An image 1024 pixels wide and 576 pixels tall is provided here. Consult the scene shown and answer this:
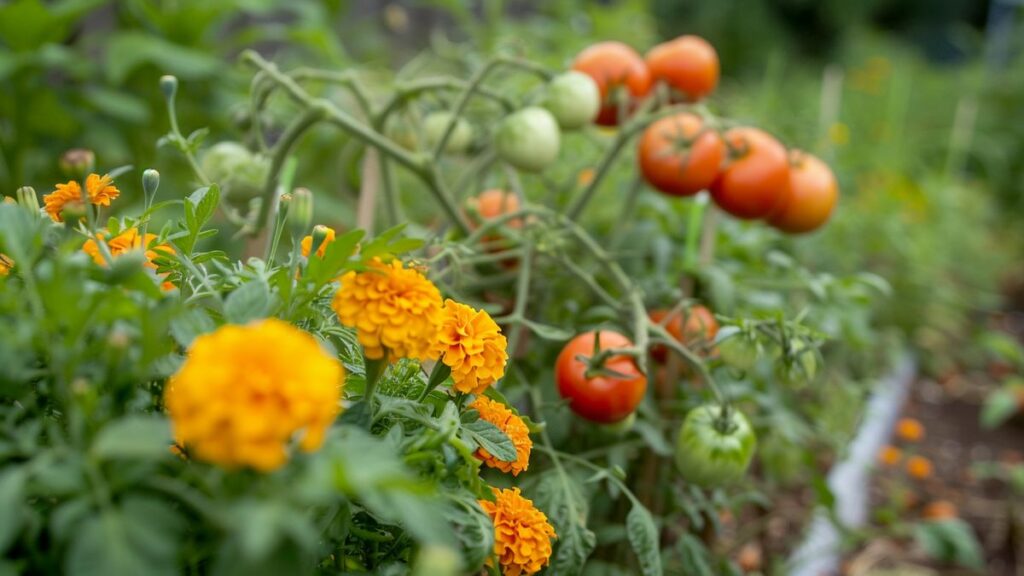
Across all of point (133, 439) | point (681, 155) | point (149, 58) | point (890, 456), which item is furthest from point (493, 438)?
point (890, 456)

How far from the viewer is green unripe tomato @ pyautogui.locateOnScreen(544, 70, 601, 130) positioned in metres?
1.12

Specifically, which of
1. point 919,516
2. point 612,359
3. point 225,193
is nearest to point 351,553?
point 612,359

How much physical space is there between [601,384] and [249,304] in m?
0.47

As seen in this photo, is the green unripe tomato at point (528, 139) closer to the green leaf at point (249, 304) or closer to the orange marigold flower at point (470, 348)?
Answer: the orange marigold flower at point (470, 348)

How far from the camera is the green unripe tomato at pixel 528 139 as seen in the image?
107 centimetres

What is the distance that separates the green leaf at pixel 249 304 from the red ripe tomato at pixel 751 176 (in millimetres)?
768

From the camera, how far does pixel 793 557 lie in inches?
63.6

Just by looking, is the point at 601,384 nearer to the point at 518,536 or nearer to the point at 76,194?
the point at 518,536

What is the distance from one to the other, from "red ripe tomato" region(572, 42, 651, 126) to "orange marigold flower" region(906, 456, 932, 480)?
3.97ft

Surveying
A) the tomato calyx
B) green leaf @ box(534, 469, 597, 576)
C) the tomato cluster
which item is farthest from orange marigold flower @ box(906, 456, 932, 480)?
green leaf @ box(534, 469, 597, 576)

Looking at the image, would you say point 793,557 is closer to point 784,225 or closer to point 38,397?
point 784,225

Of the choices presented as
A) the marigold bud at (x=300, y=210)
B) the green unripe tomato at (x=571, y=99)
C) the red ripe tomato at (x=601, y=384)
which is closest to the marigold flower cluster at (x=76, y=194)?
the marigold bud at (x=300, y=210)

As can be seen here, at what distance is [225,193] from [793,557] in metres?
1.17

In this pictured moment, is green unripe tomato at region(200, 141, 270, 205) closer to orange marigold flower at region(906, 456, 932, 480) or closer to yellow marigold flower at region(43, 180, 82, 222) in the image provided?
yellow marigold flower at region(43, 180, 82, 222)
